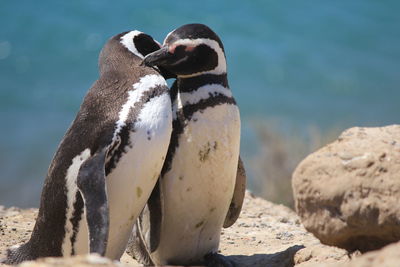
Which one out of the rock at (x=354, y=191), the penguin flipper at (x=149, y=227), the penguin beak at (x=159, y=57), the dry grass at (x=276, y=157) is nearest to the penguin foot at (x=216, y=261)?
the penguin flipper at (x=149, y=227)

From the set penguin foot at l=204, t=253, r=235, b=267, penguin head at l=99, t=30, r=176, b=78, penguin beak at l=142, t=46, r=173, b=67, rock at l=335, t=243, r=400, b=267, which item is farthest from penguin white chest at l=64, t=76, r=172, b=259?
rock at l=335, t=243, r=400, b=267

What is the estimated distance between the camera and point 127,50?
4566 mm

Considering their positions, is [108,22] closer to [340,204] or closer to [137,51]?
[137,51]

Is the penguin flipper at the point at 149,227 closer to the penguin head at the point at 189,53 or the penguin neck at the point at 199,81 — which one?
the penguin neck at the point at 199,81

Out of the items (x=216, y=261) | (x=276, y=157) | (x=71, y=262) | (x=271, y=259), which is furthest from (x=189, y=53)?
(x=276, y=157)

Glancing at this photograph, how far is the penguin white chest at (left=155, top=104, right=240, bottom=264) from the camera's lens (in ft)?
14.1

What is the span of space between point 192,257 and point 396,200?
63.8 inches

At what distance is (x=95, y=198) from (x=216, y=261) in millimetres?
1117

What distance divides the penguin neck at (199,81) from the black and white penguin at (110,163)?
0.66 ft

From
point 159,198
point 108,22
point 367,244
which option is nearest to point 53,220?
point 159,198

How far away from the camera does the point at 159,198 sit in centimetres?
430

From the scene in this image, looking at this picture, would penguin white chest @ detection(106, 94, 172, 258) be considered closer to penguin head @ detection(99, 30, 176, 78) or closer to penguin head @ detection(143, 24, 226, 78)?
penguin head @ detection(143, 24, 226, 78)

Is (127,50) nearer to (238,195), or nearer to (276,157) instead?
(238,195)

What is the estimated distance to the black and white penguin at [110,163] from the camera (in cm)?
396
